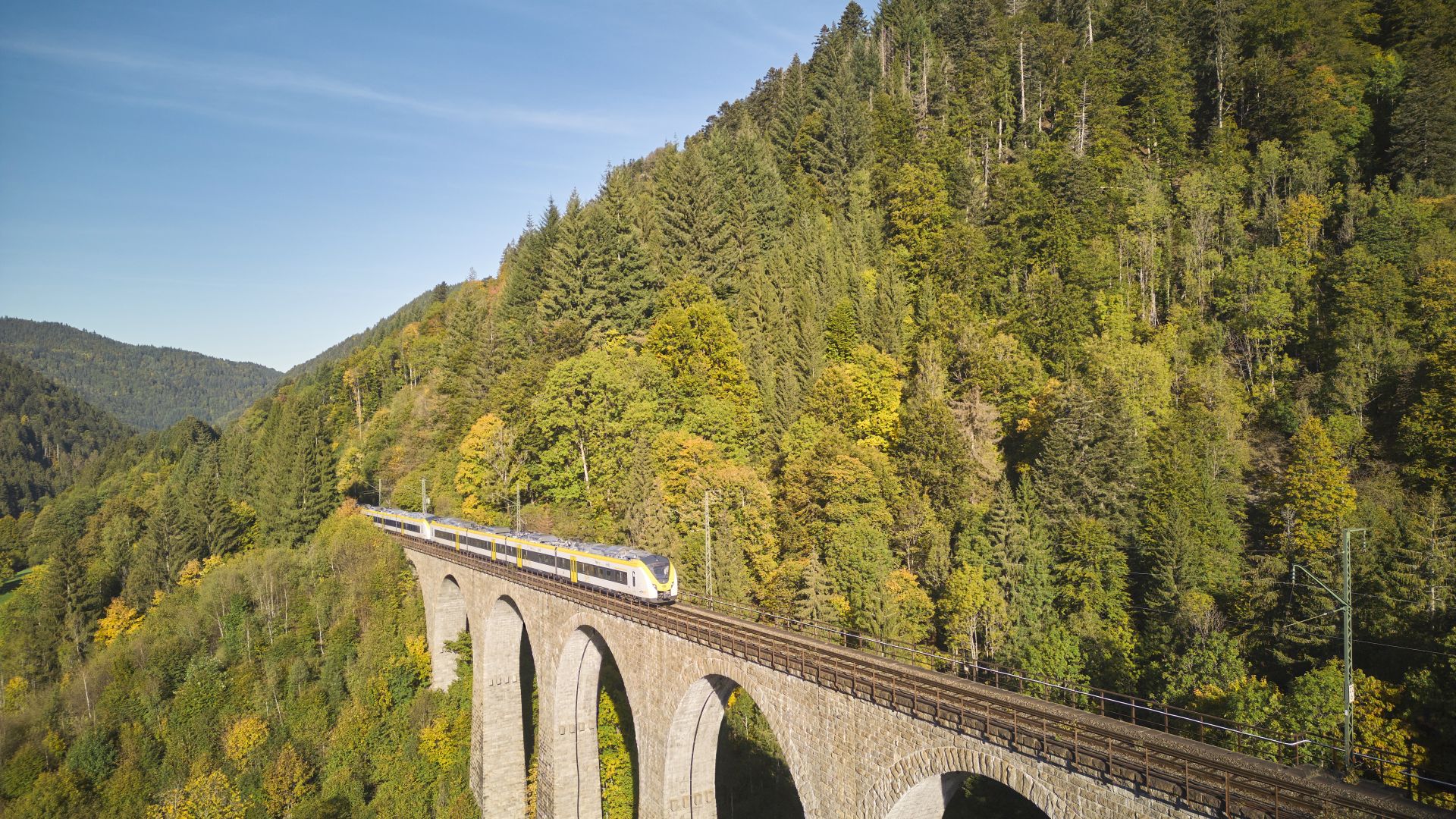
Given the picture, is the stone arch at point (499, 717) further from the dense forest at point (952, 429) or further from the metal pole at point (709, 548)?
the metal pole at point (709, 548)

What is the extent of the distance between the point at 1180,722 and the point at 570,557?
25049 mm

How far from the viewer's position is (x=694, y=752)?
26406 millimetres

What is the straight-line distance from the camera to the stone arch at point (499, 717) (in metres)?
40.9

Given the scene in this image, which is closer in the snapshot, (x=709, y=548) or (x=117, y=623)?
(x=709, y=548)

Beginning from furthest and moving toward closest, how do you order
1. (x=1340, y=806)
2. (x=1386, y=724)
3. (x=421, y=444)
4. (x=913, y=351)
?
1. (x=421, y=444)
2. (x=913, y=351)
3. (x=1386, y=724)
4. (x=1340, y=806)

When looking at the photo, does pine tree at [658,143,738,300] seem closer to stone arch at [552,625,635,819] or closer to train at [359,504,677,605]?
train at [359,504,677,605]

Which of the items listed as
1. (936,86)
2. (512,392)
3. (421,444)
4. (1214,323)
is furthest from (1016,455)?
(421,444)

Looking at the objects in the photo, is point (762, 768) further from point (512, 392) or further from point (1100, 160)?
point (1100, 160)

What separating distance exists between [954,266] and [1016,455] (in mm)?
16193

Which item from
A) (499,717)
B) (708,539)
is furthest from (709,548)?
(499,717)

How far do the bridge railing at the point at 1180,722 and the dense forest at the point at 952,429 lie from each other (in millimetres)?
964

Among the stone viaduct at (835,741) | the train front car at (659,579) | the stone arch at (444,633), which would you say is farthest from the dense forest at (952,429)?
the train front car at (659,579)

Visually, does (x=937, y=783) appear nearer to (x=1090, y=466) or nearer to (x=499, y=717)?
(x=1090, y=466)

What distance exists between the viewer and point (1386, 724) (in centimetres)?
2481
